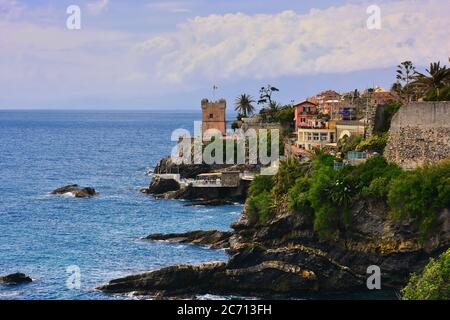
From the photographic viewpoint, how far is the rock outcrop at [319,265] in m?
42.8

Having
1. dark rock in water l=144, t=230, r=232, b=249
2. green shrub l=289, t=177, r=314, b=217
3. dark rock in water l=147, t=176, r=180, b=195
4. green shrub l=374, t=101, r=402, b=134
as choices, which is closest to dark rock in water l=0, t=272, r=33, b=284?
dark rock in water l=144, t=230, r=232, b=249

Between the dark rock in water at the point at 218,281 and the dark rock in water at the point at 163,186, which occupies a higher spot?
the dark rock in water at the point at 163,186

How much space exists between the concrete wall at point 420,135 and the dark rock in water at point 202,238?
13.0m

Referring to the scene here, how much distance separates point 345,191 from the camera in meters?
47.8

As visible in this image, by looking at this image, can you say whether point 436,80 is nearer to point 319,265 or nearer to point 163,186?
point 319,265

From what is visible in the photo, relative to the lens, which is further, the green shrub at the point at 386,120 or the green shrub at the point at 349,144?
the green shrub at the point at 349,144

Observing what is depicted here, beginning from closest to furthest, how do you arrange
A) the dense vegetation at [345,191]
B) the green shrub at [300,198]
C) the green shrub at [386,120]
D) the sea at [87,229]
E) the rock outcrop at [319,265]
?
the rock outcrop at [319,265]
the dense vegetation at [345,191]
the sea at [87,229]
the green shrub at [300,198]
the green shrub at [386,120]

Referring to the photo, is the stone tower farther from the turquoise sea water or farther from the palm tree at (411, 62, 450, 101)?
the palm tree at (411, 62, 450, 101)

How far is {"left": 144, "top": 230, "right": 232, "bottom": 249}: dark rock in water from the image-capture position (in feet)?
182

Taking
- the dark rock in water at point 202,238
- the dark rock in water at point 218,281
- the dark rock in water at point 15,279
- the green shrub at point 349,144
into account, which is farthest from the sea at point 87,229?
the green shrub at point 349,144

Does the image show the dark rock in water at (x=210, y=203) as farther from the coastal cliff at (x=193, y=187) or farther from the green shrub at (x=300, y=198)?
the green shrub at (x=300, y=198)

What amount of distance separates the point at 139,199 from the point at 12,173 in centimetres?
4311

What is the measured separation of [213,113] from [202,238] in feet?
175
